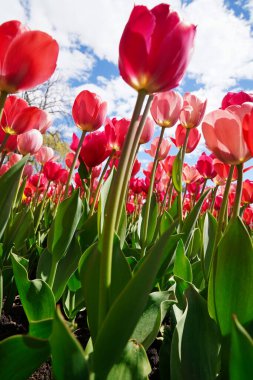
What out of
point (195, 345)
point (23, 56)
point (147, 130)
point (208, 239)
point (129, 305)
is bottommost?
point (195, 345)

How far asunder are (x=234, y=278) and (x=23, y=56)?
574 mm

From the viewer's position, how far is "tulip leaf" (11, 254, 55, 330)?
759mm

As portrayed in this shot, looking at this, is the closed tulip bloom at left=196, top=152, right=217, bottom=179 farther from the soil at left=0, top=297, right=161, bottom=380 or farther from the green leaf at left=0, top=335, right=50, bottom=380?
the green leaf at left=0, top=335, right=50, bottom=380

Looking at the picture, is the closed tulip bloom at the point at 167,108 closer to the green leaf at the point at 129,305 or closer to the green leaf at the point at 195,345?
the green leaf at the point at 195,345

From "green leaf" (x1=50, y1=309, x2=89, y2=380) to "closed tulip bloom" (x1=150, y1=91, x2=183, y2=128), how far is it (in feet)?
3.07

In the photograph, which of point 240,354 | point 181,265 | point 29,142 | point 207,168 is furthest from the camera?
point 207,168

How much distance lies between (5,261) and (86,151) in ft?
1.72

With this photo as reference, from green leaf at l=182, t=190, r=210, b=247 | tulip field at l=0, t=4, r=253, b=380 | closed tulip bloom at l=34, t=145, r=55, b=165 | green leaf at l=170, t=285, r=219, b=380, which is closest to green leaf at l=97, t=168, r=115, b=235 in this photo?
tulip field at l=0, t=4, r=253, b=380

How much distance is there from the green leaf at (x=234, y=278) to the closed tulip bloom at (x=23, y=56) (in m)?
0.48

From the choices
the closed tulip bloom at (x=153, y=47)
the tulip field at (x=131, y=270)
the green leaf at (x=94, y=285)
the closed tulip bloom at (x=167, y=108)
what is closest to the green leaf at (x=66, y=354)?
the tulip field at (x=131, y=270)

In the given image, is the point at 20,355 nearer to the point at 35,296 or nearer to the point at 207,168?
the point at 35,296

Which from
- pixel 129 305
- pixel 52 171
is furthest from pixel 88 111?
pixel 52 171

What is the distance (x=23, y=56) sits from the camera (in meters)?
0.65

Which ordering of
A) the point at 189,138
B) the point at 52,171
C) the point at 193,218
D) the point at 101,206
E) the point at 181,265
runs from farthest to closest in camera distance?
→ the point at 52,171 < the point at 189,138 < the point at 193,218 < the point at 181,265 < the point at 101,206
